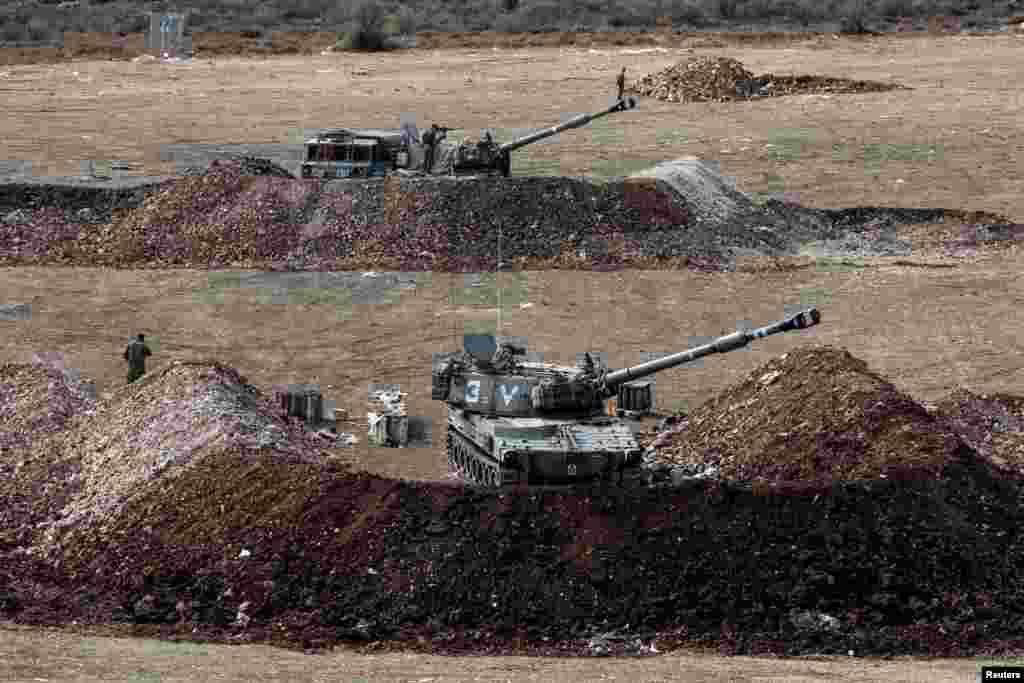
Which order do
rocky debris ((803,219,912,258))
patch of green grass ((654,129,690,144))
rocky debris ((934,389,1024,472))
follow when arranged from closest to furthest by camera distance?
rocky debris ((934,389,1024,472))
rocky debris ((803,219,912,258))
patch of green grass ((654,129,690,144))

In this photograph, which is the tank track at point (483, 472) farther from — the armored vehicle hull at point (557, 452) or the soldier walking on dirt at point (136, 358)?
the soldier walking on dirt at point (136, 358)

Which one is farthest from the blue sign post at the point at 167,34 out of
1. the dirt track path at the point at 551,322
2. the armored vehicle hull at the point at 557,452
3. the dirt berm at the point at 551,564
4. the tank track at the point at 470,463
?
the dirt berm at the point at 551,564

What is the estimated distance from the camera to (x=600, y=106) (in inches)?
3041

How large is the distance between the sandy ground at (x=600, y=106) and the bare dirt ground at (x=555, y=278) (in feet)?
0.54

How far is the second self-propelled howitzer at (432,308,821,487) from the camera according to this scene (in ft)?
105

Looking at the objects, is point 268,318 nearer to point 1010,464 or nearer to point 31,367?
point 31,367

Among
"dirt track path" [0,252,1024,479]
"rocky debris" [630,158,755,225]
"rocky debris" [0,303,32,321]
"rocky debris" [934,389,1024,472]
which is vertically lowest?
"rocky debris" [0,303,32,321]

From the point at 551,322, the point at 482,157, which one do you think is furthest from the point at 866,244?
the point at 551,322

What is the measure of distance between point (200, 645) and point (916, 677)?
854cm

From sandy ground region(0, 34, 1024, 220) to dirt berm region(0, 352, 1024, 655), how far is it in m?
30.1

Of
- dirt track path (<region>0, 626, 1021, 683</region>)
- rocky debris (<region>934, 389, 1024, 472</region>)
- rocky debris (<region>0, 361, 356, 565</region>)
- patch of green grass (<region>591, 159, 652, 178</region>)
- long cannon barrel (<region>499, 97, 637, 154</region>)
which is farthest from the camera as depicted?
patch of green grass (<region>591, 159, 652, 178</region>)

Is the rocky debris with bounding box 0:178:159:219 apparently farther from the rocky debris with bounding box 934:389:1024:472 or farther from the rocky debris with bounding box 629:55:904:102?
the rocky debris with bounding box 934:389:1024:472

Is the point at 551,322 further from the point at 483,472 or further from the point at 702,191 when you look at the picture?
the point at 483,472

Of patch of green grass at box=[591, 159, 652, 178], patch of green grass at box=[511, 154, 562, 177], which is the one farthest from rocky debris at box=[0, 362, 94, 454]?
patch of green grass at box=[591, 159, 652, 178]
